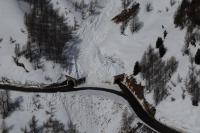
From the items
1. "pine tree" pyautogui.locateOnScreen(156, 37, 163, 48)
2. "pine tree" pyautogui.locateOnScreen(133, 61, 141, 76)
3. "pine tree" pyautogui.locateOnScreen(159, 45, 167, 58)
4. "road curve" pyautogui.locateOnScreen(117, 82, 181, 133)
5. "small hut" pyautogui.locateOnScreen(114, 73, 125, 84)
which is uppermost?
"pine tree" pyautogui.locateOnScreen(156, 37, 163, 48)

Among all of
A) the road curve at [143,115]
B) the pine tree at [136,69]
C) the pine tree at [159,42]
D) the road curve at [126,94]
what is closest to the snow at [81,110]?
the road curve at [143,115]

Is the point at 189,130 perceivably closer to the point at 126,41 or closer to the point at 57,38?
the point at 126,41

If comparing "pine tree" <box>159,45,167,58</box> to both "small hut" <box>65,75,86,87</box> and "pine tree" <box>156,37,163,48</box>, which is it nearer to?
"pine tree" <box>156,37,163,48</box>

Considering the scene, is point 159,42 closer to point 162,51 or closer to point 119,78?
point 162,51

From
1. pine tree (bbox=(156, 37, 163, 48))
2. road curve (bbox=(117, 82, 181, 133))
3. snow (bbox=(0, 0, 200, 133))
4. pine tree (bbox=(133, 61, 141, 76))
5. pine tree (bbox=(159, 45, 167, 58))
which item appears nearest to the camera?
road curve (bbox=(117, 82, 181, 133))

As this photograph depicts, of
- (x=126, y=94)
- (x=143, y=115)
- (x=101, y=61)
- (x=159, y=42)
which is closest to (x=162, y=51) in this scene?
(x=159, y=42)

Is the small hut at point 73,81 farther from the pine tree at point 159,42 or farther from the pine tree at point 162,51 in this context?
the pine tree at point 162,51

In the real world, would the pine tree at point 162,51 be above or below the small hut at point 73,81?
above

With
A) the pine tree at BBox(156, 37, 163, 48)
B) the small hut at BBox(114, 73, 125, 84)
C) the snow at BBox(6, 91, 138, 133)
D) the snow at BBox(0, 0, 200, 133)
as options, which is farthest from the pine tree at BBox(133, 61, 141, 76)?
the snow at BBox(6, 91, 138, 133)

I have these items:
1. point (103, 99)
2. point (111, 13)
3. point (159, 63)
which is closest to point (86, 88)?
point (103, 99)
